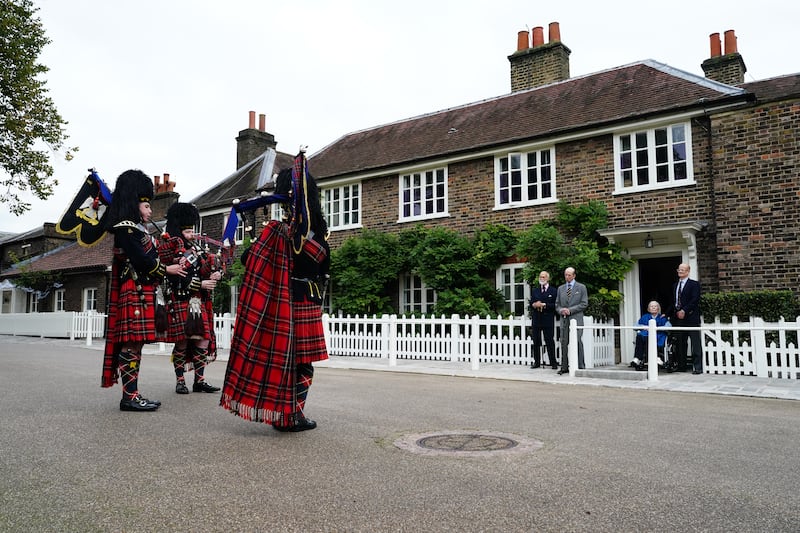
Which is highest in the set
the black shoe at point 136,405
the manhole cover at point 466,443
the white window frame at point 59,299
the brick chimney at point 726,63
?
the brick chimney at point 726,63

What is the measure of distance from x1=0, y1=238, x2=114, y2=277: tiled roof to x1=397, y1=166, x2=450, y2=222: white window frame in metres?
15.5

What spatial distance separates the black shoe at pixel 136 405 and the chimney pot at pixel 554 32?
54.3ft

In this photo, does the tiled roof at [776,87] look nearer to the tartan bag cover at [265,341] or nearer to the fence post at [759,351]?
the fence post at [759,351]

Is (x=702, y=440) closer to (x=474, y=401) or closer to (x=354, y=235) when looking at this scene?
(x=474, y=401)

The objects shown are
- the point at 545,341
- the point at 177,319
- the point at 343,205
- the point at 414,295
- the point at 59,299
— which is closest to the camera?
the point at 177,319

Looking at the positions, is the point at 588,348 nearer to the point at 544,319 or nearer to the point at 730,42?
the point at 544,319

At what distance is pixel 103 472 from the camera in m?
3.60

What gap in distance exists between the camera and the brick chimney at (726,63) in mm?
17125

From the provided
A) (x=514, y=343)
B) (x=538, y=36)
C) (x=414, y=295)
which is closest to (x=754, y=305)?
(x=514, y=343)

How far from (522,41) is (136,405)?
56.0ft

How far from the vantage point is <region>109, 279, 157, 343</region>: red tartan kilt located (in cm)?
577

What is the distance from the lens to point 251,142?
2812cm

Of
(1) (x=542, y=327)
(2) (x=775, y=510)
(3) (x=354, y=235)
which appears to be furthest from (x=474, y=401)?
(3) (x=354, y=235)

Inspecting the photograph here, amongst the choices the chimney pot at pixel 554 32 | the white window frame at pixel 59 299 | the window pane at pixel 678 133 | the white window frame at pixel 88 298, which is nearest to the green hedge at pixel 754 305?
the window pane at pixel 678 133
